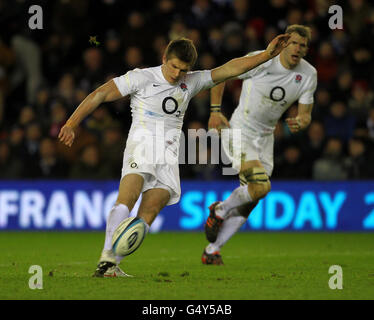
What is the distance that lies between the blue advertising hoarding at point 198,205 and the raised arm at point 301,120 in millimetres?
4610

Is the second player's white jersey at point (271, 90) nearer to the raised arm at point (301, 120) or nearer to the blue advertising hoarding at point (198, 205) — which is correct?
the raised arm at point (301, 120)

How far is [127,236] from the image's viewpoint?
729 cm

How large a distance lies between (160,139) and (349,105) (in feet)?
25.9

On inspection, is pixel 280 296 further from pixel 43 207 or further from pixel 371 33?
pixel 371 33

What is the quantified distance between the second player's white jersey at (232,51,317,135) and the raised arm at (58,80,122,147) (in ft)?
7.59

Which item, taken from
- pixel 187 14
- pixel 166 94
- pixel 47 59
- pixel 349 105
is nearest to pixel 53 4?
pixel 47 59

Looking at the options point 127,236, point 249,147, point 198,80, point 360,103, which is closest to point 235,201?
point 249,147

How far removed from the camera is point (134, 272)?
8453 mm

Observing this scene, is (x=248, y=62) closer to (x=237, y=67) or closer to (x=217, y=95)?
(x=237, y=67)

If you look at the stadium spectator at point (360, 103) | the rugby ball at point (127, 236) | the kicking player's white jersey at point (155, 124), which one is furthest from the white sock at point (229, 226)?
the stadium spectator at point (360, 103)

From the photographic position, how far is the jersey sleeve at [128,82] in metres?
7.80

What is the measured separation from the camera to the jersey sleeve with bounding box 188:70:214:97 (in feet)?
26.6

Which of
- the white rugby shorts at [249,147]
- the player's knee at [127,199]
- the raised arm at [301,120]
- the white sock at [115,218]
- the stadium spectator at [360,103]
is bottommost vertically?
the white sock at [115,218]

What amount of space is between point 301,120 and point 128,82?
2330mm
